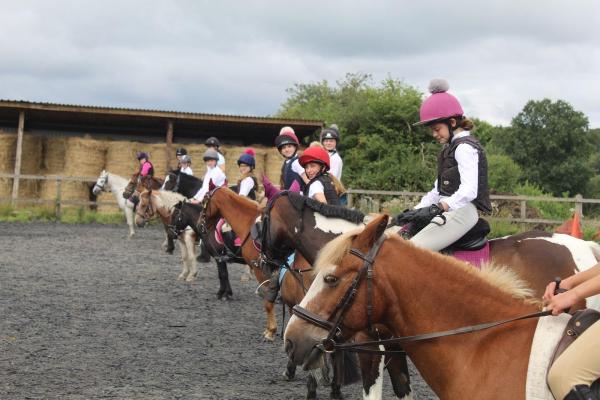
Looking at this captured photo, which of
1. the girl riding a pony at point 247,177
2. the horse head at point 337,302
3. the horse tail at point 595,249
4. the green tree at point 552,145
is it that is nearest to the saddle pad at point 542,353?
the horse head at point 337,302

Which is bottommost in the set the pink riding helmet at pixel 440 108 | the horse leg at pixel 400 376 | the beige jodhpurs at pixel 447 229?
the horse leg at pixel 400 376

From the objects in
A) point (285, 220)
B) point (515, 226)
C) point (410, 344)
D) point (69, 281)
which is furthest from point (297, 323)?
point (515, 226)

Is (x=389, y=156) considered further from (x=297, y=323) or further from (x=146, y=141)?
(x=297, y=323)

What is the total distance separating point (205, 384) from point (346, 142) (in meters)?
22.4

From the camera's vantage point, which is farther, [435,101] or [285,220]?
[285,220]

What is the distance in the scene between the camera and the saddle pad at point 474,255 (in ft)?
16.7

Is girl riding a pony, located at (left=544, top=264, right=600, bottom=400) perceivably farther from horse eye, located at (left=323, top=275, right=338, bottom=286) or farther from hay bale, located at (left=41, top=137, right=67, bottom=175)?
hay bale, located at (left=41, top=137, right=67, bottom=175)

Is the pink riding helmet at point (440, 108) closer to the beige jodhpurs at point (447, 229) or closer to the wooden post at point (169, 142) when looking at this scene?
the beige jodhpurs at point (447, 229)

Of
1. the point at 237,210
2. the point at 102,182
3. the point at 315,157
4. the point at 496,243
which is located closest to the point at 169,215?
the point at 237,210

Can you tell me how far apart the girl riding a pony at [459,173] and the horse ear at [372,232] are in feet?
4.83

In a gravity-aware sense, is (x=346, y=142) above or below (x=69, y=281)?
above

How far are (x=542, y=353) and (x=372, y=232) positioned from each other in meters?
0.92

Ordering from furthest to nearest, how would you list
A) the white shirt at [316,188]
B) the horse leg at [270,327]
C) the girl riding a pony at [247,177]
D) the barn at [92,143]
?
the barn at [92,143]
the girl riding a pony at [247,177]
the horse leg at [270,327]
the white shirt at [316,188]

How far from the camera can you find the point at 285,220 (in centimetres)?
613
